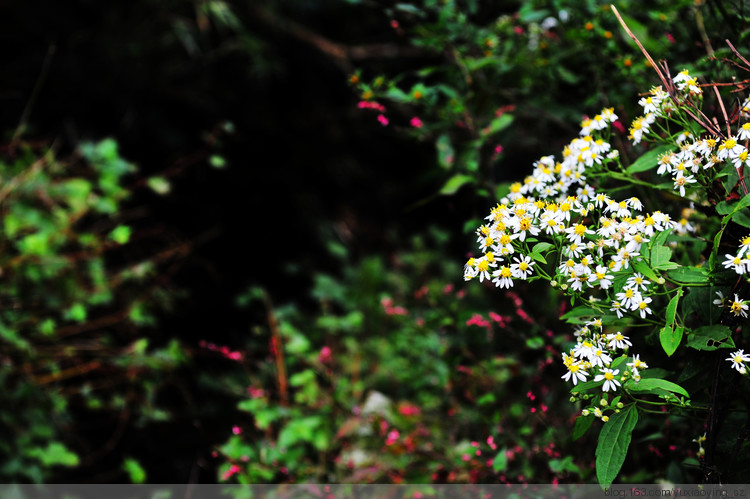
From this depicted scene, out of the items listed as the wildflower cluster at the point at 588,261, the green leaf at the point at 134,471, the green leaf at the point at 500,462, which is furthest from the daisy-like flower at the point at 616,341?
the green leaf at the point at 134,471

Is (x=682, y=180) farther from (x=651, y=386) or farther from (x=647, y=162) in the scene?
(x=651, y=386)

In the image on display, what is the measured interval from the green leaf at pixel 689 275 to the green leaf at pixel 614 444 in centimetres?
21

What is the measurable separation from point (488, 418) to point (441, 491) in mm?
230

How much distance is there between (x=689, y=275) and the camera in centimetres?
91

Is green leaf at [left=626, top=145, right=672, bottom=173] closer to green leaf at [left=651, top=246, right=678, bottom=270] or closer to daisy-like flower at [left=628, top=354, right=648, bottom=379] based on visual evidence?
green leaf at [left=651, top=246, right=678, bottom=270]

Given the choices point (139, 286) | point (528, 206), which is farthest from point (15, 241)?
point (528, 206)

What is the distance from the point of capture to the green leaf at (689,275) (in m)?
0.90

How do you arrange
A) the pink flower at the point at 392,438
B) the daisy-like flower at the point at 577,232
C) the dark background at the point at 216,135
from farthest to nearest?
the dark background at the point at 216,135, the pink flower at the point at 392,438, the daisy-like flower at the point at 577,232

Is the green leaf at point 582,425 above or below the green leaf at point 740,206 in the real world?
below

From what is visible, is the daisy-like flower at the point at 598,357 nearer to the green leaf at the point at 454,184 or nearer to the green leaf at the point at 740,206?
the green leaf at the point at 740,206

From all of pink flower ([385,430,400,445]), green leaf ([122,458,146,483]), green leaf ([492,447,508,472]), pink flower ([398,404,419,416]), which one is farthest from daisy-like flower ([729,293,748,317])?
green leaf ([122,458,146,483])

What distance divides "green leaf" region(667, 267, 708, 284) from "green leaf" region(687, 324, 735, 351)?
7 centimetres

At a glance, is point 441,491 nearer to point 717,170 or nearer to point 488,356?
point 488,356

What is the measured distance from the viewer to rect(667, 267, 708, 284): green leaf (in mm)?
898
